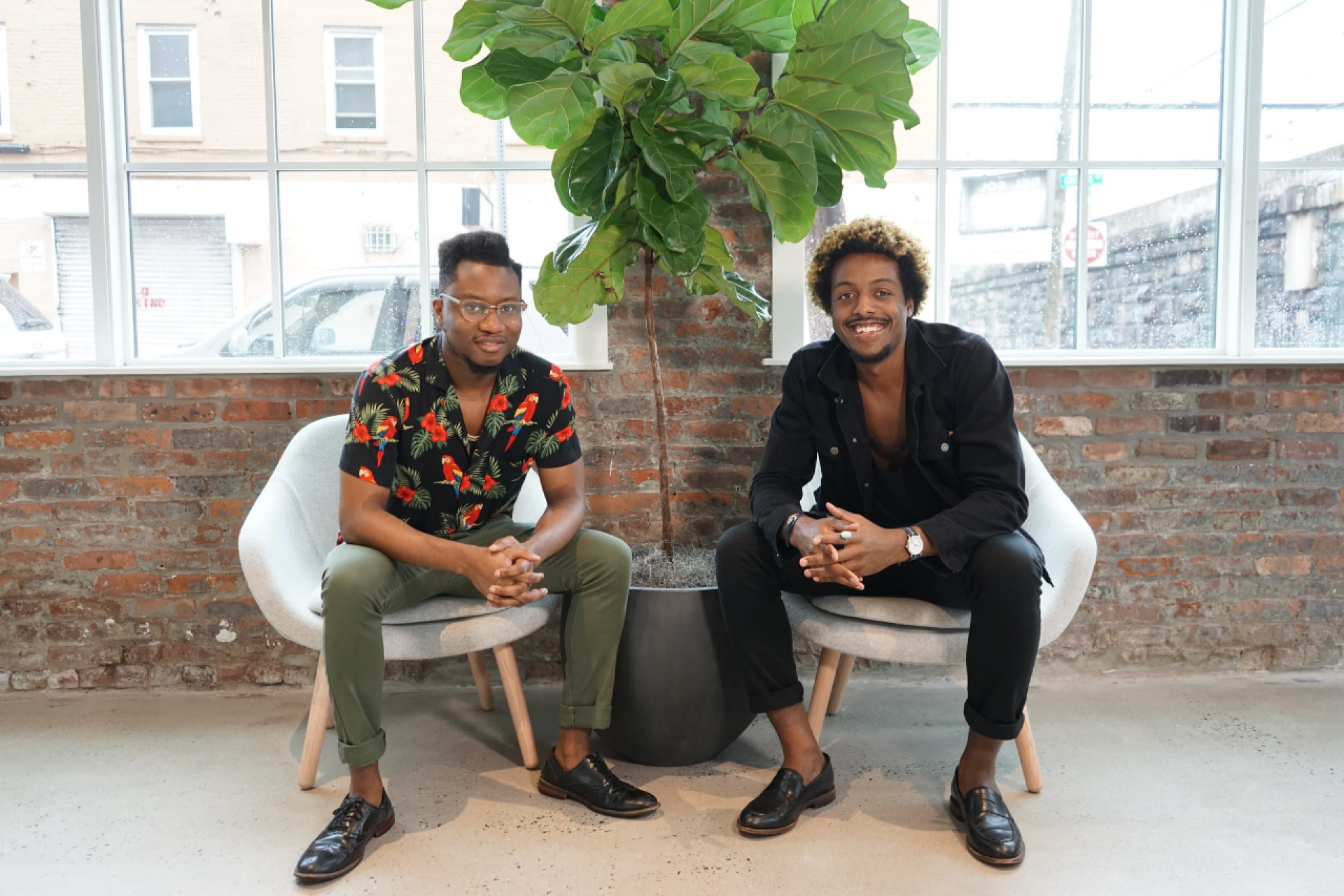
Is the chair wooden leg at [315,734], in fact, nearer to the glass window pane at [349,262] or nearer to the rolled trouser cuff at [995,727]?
the glass window pane at [349,262]

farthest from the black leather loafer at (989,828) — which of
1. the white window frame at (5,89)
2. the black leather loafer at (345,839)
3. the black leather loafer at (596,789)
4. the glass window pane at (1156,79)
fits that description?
the white window frame at (5,89)

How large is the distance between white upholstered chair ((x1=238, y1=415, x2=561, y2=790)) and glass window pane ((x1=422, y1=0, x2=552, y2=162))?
0.96 m

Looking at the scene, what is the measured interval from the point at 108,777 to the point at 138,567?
697mm

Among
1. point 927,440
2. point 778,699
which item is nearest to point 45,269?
point 778,699

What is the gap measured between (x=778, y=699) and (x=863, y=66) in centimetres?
130

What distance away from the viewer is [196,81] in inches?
105

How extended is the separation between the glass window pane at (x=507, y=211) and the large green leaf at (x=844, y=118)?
3.02 feet

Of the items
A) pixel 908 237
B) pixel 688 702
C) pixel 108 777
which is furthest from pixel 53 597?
pixel 908 237

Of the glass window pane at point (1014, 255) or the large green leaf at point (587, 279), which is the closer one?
the large green leaf at point (587, 279)

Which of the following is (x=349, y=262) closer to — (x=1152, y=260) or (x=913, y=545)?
(x=913, y=545)

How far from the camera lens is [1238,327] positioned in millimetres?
2723

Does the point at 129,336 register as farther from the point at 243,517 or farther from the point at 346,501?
the point at 346,501

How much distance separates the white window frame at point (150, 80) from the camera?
8.72 ft

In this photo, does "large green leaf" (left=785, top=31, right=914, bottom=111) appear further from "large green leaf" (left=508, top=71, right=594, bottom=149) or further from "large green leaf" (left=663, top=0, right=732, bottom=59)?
"large green leaf" (left=508, top=71, right=594, bottom=149)
